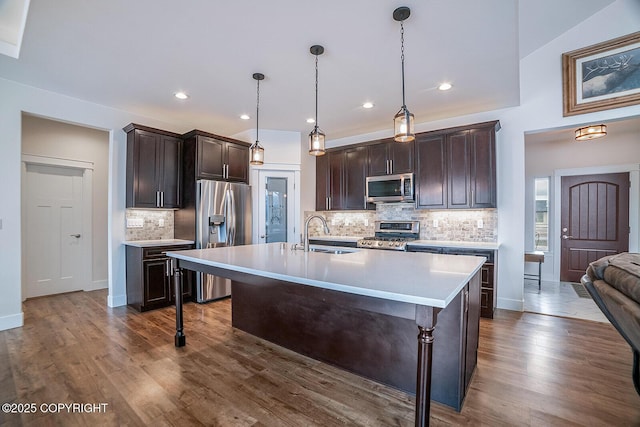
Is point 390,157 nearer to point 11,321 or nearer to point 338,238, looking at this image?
point 338,238

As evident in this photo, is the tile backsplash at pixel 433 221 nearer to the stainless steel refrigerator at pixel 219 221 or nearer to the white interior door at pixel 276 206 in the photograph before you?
the white interior door at pixel 276 206

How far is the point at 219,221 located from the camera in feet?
14.4

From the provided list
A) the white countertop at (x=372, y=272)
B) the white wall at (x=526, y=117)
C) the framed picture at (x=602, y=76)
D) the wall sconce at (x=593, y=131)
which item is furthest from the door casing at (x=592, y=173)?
the white countertop at (x=372, y=272)

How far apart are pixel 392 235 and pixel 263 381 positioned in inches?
121

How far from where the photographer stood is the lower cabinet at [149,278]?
385cm

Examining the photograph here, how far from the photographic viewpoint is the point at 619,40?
9.67ft

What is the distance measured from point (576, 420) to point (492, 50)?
114 inches

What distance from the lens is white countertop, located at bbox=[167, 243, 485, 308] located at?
4.37 feet

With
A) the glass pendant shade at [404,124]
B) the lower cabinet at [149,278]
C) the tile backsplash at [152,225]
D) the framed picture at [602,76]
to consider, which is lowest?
the lower cabinet at [149,278]

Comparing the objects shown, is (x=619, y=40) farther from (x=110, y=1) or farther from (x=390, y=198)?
(x=110, y=1)

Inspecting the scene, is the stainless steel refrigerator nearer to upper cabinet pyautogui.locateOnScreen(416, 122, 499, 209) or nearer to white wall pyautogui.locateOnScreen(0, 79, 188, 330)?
white wall pyautogui.locateOnScreen(0, 79, 188, 330)

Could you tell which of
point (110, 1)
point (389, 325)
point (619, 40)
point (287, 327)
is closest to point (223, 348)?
point (287, 327)

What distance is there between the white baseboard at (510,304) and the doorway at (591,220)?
8.42ft

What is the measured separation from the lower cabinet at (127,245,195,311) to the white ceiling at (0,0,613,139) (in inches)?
79.5
